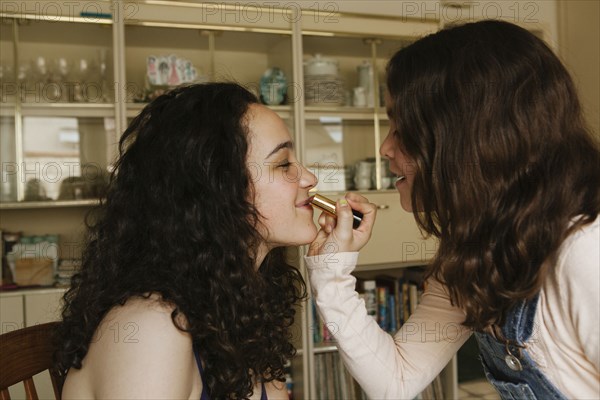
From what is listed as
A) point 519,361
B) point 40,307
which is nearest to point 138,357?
point 519,361

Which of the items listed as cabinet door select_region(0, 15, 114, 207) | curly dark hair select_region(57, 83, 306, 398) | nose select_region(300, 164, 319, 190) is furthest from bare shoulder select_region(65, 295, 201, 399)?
cabinet door select_region(0, 15, 114, 207)

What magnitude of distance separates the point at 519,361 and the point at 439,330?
257 millimetres

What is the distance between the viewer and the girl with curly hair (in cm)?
94

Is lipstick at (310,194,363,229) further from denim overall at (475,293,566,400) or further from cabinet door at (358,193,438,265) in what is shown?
cabinet door at (358,193,438,265)

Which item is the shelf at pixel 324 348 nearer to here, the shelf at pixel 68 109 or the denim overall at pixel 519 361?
the shelf at pixel 68 109

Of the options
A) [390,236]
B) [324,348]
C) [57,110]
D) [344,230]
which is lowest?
[324,348]

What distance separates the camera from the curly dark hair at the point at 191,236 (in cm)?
107

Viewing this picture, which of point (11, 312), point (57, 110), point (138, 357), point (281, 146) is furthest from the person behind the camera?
point (57, 110)

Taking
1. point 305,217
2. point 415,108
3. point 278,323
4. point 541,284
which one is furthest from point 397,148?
point 278,323

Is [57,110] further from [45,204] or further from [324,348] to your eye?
[324,348]

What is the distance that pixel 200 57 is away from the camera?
258 centimetres

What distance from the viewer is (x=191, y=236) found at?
43.9 inches

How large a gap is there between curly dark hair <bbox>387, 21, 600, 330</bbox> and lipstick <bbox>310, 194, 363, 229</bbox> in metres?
0.30

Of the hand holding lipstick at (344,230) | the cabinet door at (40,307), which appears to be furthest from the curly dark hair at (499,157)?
the cabinet door at (40,307)
